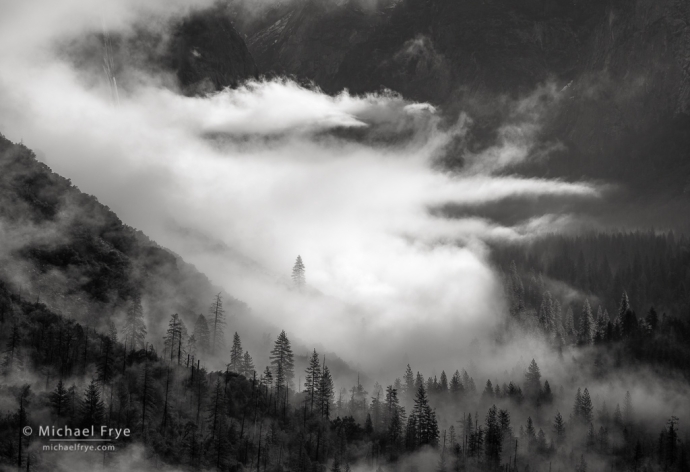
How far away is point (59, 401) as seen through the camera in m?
175

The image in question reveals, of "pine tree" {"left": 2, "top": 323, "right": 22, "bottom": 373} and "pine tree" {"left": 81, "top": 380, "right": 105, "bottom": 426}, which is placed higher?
"pine tree" {"left": 2, "top": 323, "right": 22, "bottom": 373}

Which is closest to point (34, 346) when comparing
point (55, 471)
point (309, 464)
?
point (55, 471)

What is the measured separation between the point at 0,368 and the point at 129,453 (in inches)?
1285

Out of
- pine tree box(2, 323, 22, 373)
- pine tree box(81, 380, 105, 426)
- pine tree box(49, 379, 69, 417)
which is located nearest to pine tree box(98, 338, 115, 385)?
pine tree box(81, 380, 105, 426)

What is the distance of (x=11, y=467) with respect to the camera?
157m

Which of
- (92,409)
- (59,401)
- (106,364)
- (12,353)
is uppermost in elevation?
(12,353)

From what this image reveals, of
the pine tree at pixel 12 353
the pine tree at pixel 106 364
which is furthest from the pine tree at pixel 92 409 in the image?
the pine tree at pixel 12 353

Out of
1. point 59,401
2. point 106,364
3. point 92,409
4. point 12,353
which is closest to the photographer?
point 59,401

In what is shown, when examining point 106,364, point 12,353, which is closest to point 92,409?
point 106,364

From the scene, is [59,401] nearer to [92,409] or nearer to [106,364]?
[92,409]

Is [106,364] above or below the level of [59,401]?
above

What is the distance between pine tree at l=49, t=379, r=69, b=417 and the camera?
573 ft

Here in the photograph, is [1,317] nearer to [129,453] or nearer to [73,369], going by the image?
[73,369]

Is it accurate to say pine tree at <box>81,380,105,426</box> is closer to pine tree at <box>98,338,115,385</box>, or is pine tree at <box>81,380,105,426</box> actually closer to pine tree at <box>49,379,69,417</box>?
pine tree at <box>49,379,69,417</box>
